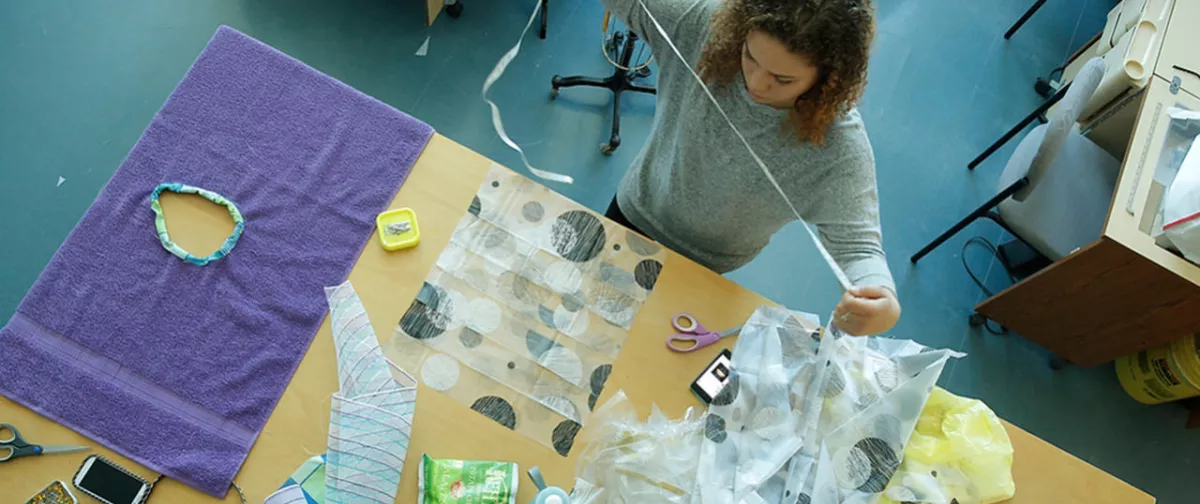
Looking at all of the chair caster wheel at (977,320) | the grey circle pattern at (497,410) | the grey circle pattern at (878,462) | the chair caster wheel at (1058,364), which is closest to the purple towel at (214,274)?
the grey circle pattern at (497,410)

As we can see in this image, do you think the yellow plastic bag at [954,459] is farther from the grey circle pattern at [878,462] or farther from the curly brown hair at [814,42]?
the curly brown hair at [814,42]

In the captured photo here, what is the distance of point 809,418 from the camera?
1185 millimetres

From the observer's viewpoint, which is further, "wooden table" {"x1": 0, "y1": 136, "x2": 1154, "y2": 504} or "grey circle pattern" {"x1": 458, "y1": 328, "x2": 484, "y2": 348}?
"grey circle pattern" {"x1": 458, "y1": 328, "x2": 484, "y2": 348}

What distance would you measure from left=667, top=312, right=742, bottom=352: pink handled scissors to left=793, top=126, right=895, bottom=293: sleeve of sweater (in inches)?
9.9

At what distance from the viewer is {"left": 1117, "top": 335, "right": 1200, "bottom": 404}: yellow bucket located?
1944 mm

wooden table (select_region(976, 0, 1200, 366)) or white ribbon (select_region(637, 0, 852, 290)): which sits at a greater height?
wooden table (select_region(976, 0, 1200, 366))

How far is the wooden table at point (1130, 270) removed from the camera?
5.48 ft

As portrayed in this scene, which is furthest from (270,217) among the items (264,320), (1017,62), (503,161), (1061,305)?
(1017,62)

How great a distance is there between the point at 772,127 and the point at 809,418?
0.48 m

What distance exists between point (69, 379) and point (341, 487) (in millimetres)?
482

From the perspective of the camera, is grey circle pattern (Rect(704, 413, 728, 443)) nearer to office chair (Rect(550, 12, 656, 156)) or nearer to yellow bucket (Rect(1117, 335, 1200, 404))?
office chair (Rect(550, 12, 656, 156))

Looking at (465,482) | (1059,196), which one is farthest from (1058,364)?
(465,482)

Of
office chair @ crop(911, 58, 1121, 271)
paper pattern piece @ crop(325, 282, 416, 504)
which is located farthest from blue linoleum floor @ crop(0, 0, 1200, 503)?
paper pattern piece @ crop(325, 282, 416, 504)

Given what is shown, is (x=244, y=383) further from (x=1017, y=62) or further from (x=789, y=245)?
(x=1017, y=62)
